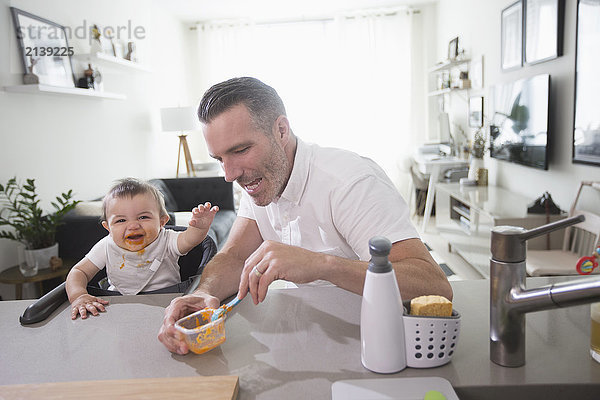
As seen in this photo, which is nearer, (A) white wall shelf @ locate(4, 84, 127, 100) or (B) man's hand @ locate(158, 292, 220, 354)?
(B) man's hand @ locate(158, 292, 220, 354)

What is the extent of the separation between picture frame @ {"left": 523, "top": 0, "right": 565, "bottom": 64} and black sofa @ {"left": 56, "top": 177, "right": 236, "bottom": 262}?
2.68 m

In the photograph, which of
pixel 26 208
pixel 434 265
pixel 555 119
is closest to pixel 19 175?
pixel 26 208

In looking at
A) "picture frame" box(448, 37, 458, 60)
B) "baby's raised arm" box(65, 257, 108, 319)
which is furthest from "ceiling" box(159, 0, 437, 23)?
"baby's raised arm" box(65, 257, 108, 319)

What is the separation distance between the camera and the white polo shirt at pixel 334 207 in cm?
124

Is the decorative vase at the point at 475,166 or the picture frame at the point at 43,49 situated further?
the decorative vase at the point at 475,166

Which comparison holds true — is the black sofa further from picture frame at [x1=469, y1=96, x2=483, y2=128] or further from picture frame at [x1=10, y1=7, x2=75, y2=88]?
picture frame at [x1=469, y1=96, x2=483, y2=128]

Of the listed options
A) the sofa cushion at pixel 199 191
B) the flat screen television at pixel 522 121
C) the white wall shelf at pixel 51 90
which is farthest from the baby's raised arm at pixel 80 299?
the sofa cushion at pixel 199 191

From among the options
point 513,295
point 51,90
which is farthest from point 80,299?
point 51,90

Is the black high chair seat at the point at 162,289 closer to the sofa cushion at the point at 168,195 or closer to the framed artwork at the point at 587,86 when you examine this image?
the framed artwork at the point at 587,86

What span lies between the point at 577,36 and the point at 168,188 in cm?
368

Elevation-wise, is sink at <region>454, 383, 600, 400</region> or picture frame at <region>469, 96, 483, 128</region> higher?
picture frame at <region>469, 96, 483, 128</region>

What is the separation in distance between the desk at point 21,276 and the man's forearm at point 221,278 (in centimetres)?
192

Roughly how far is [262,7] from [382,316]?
20.1 ft

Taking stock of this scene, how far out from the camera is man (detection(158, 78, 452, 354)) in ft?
3.24
